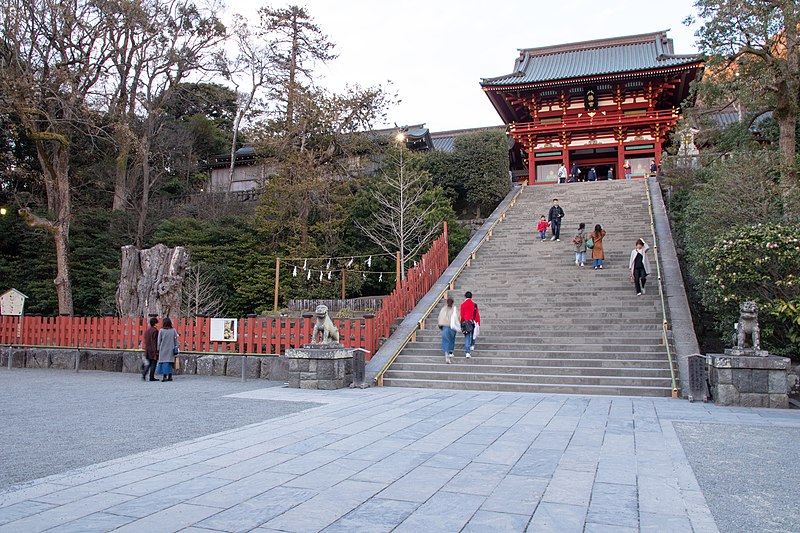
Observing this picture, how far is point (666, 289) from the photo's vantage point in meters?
13.1

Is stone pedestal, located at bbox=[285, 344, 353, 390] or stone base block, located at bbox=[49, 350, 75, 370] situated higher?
stone pedestal, located at bbox=[285, 344, 353, 390]

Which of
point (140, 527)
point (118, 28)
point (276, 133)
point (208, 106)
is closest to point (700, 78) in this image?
point (276, 133)

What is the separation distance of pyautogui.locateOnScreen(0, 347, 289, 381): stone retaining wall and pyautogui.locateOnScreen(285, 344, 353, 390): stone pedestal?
54.9 inches

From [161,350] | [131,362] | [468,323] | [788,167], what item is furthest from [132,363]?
[788,167]

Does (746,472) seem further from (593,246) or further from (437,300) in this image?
(593,246)

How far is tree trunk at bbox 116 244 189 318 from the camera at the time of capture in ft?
46.3

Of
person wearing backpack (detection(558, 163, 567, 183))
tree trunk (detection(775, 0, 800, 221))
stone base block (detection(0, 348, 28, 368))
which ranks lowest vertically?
stone base block (detection(0, 348, 28, 368))

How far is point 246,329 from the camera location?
12.6m

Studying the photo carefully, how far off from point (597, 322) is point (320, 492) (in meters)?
9.64

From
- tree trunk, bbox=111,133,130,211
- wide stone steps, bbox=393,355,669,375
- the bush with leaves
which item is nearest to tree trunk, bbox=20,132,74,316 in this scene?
tree trunk, bbox=111,133,130,211

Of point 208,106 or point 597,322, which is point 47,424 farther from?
point 208,106

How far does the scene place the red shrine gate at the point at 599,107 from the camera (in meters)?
26.6

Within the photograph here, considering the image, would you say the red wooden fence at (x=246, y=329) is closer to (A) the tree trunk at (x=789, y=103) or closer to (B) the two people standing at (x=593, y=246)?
(B) the two people standing at (x=593, y=246)

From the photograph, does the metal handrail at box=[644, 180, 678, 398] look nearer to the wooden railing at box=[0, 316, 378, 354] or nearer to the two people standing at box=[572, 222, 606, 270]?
the two people standing at box=[572, 222, 606, 270]
